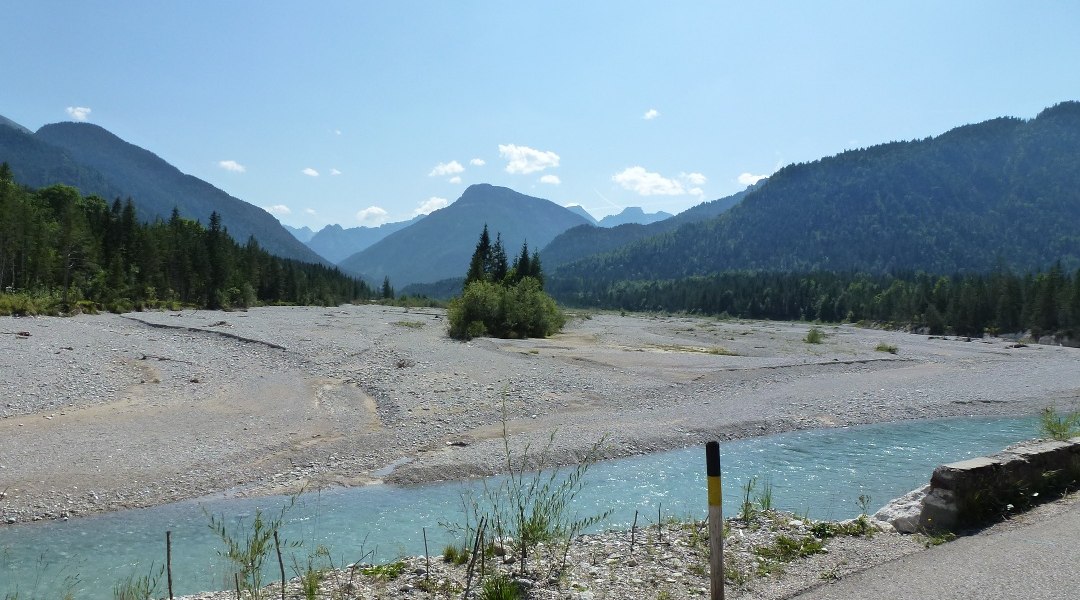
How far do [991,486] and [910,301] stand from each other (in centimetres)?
10798

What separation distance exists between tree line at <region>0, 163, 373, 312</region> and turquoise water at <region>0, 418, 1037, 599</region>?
1953 inches

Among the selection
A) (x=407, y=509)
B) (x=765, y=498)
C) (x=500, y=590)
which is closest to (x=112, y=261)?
(x=407, y=509)

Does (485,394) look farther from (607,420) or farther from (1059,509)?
(1059,509)

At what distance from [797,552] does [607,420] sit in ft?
46.2

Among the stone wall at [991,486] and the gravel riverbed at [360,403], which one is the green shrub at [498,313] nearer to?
the gravel riverbed at [360,403]

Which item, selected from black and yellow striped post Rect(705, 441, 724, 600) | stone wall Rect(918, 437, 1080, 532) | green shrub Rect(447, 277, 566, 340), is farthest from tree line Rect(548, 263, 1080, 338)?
black and yellow striped post Rect(705, 441, 724, 600)

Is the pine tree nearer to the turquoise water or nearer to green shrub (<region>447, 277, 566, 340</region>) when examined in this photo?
green shrub (<region>447, 277, 566, 340</region>)

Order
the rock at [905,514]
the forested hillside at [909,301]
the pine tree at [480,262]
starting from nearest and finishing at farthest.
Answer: the rock at [905,514]
the pine tree at [480,262]
the forested hillside at [909,301]

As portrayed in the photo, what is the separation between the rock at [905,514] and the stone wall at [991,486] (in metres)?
0.11

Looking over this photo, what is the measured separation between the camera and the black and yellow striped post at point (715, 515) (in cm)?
509

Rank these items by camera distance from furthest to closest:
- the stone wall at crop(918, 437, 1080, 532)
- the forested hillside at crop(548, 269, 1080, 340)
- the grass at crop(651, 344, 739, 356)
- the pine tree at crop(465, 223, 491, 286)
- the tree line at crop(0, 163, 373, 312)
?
the forested hillside at crop(548, 269, 1080, 340) < the pine tree at crop(465, 223, 491, 286) < the tree line at crop(0, 163, 373, 312) < the grass at crop(651, 344, 739, 356) < the stone wall at crop(918, 437, 1080, 532)

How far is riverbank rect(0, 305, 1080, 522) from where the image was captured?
1438 cm

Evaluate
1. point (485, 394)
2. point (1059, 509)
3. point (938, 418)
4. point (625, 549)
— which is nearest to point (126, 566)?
point (625, 549)

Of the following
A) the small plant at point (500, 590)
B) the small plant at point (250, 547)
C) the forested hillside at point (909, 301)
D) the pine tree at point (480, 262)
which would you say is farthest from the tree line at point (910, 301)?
the small plant at point (250, 547)
